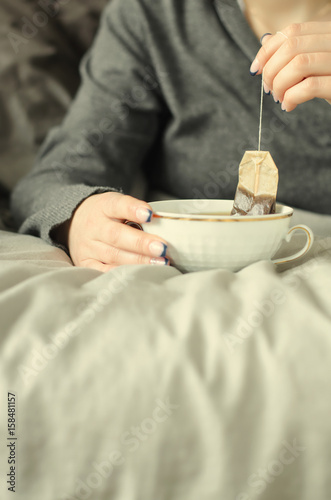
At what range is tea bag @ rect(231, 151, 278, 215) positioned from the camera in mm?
604

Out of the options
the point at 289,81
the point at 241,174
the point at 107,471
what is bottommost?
the point at 107,471

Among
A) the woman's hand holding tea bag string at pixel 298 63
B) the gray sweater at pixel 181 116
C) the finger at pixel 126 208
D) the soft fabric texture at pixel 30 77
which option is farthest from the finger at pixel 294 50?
the soft fabric texture at pixel 30 77

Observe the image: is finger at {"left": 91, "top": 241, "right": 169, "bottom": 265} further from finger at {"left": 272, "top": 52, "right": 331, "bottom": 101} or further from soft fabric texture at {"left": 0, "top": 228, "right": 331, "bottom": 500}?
finger at {"left": 272, "top": 52, "right": 331, "bottom": 101}

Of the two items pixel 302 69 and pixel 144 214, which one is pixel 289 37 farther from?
pixel 144 214

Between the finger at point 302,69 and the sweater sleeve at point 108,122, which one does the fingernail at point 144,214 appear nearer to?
the finger at point 302,69

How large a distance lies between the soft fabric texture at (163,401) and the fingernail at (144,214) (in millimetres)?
129

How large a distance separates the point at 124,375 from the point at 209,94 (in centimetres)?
77

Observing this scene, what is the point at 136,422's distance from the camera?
0.39 metres

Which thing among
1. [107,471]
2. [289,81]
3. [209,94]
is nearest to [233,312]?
[107,471]

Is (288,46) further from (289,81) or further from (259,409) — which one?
(259,409)

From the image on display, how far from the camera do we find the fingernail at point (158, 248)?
555 millimetres

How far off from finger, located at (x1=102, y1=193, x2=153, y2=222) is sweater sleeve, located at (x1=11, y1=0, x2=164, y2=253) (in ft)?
0.86

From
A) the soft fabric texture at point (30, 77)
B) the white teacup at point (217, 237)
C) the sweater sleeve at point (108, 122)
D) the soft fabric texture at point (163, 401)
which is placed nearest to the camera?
the soft fabric texture at point (163, 401)

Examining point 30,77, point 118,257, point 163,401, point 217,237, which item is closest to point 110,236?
point 118,257
